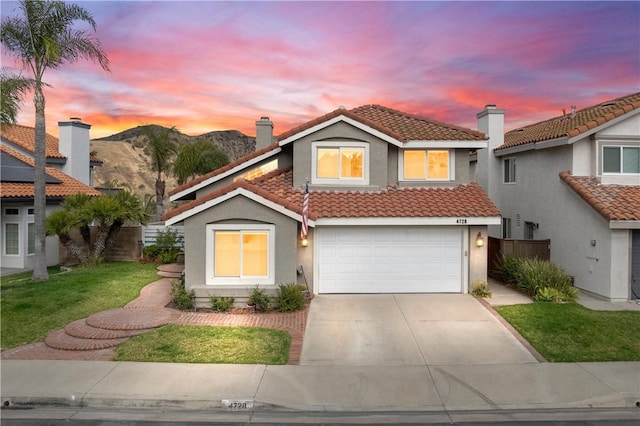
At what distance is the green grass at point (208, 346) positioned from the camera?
360 inches

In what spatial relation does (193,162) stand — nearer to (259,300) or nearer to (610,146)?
(259,300)

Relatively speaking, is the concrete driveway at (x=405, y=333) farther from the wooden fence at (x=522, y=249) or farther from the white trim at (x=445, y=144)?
the white trim at (x=445, y=144)

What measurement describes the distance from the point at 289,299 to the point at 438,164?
302 inches

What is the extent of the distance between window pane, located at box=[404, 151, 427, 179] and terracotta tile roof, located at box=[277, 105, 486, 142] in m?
0.66

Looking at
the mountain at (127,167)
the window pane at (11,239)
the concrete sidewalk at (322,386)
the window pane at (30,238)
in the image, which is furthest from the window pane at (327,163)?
the mountain at (127,167)

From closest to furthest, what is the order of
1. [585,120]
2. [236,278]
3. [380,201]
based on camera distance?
1. [236,278]
2. [380,201]
3. [585,120]

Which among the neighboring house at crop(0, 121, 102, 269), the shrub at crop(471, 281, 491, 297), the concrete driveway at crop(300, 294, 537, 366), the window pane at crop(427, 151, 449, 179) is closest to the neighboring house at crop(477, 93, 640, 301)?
the shrub at crop(471, 281, 491, 297)

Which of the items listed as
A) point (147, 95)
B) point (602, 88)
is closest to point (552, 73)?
point (602, 88)

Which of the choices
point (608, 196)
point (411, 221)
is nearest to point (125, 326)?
point (411, 221)

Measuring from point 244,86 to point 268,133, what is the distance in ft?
19.3

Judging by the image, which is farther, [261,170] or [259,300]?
[261,170]

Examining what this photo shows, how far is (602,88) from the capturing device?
70.8 feet

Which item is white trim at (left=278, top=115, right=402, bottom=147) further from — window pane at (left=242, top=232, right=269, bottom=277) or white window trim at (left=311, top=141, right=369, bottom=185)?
window pane at (left=242, top=232, right=269, bottom=277)

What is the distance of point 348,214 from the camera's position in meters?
14.2
